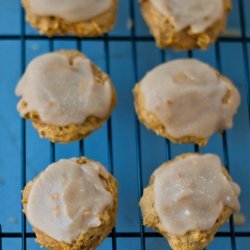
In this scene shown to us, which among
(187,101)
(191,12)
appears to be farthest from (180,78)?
(191,12)

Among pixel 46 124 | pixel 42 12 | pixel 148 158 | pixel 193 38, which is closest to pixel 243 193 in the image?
pixel 148 158

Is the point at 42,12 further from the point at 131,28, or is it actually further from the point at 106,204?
the point at 106,204

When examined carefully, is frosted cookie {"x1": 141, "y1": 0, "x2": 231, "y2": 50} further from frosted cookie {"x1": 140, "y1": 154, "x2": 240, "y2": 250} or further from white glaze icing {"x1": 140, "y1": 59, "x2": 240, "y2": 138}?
frosted cookie {"x1": 140, "y1": 154, "x2": 240, "y2": 250}

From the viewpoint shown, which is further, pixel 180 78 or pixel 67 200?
pixel 180 78

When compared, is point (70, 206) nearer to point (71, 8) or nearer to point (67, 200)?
point (67, 200)

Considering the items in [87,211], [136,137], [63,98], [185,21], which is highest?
[185,21]

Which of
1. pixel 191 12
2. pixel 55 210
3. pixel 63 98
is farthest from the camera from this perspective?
pixel 191 12

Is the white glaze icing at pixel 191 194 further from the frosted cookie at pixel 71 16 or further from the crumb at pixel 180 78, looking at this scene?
the frosted cookie at pixel 71 16

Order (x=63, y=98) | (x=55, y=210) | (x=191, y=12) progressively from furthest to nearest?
(x=191, y=12) < (x=63, y=98) < (x=55, y=210)
